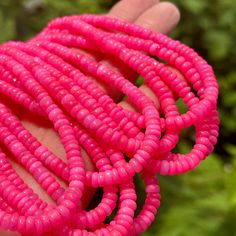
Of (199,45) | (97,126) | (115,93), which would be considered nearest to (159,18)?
(115,93)

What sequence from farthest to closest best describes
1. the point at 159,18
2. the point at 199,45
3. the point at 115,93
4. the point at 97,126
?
the point at 199,45, the point at 159,18, the point at 115,93, the point at 97,126

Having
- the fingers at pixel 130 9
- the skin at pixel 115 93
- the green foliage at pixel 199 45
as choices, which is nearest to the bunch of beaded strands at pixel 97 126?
the skin at pixel 115 93

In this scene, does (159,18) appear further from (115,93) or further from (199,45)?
(199,45)

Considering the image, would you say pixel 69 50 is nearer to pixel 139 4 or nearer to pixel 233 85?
pixel 139 4

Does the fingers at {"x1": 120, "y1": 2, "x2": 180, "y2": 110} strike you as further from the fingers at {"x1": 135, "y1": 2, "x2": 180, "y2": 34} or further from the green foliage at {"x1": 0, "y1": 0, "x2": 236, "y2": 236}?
the green foliage at {"x1": 0, "y1": 0, "x2": 236, "y2": 236}

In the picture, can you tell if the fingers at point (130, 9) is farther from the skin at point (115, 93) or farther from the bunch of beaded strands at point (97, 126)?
the bunch of beaded strands at point (97, 126)

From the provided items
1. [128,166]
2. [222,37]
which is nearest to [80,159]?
[128,166]

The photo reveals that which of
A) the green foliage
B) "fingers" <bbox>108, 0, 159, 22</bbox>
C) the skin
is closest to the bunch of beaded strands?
the skin
